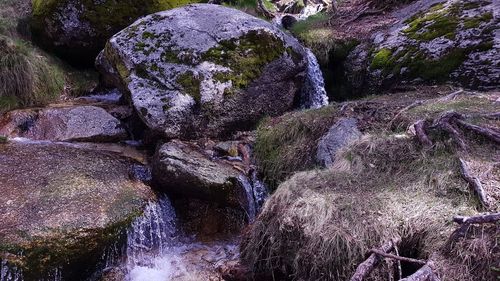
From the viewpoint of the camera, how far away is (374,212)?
→ 346 cm

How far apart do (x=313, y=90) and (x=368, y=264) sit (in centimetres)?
487

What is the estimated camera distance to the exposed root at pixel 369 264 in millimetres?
2961

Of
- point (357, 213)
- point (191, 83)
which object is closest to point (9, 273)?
point (357, 213)

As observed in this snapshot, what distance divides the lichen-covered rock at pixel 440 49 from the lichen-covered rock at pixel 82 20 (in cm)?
426

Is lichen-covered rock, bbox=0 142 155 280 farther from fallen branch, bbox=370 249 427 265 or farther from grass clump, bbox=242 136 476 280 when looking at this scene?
fallen branch, bbox=370 249 427 265

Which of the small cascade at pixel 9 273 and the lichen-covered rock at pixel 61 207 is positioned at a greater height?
the lichen-covered rock at pixel 61 207

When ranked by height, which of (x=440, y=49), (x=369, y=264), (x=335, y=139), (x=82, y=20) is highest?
(x=82, y=20)

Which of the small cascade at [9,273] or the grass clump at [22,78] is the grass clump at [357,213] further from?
the grass clump at [22,78]

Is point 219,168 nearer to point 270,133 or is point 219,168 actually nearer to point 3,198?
point 270,133

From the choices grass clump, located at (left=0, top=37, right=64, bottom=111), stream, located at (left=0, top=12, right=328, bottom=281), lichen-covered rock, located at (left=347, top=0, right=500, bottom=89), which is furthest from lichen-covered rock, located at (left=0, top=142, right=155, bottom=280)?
lichen-covered rock, located at (left=347, top=0, right=500, bottom=89)

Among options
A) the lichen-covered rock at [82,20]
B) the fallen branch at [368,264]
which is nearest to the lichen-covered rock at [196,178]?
the fallen branch at [368,264]

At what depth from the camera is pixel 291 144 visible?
5.56 metres

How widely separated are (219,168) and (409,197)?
2414 mm

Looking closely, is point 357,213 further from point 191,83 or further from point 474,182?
point 191,83
